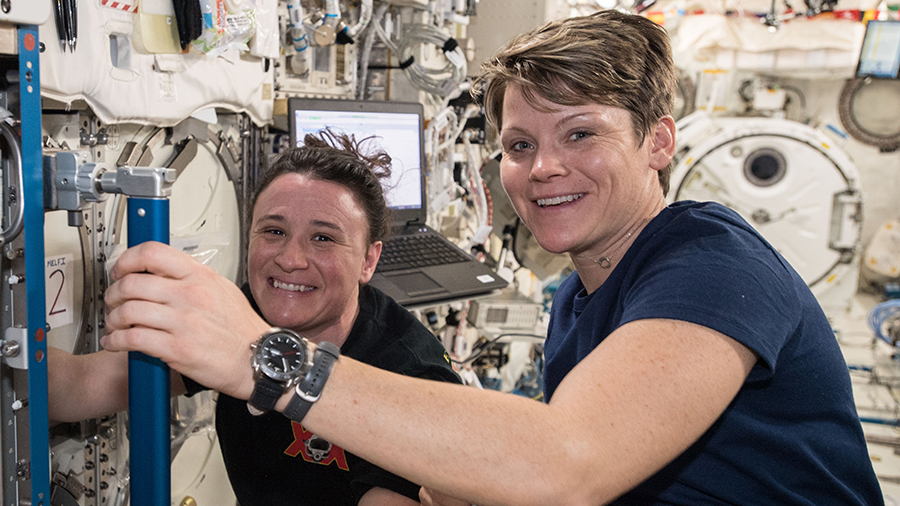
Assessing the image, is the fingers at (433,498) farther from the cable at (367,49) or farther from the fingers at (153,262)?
the cable at (367,49)

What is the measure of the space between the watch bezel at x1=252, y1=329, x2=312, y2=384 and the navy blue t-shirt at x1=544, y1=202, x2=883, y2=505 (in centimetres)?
42

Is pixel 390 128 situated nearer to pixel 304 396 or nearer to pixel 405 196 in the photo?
pixel 405 196

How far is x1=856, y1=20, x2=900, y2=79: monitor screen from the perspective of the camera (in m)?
6.10

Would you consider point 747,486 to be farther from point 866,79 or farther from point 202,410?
point 866,79

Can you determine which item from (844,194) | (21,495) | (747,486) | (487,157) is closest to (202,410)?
(21,495)

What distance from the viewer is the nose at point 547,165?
123 cm

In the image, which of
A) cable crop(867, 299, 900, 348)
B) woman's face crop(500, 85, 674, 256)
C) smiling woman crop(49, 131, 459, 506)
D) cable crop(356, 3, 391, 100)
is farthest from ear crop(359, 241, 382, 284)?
cable crop(867, 299, 900, 348)

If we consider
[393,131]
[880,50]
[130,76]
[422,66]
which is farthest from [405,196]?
[880,50]

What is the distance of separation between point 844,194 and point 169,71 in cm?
581

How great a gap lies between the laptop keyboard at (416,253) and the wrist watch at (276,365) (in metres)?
1.48

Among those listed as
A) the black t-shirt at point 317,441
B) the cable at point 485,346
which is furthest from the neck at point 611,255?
the cable at point 485,346

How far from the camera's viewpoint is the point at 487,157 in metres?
3.55

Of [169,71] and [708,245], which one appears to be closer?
[708,245]

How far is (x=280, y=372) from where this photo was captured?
2.57 ft
